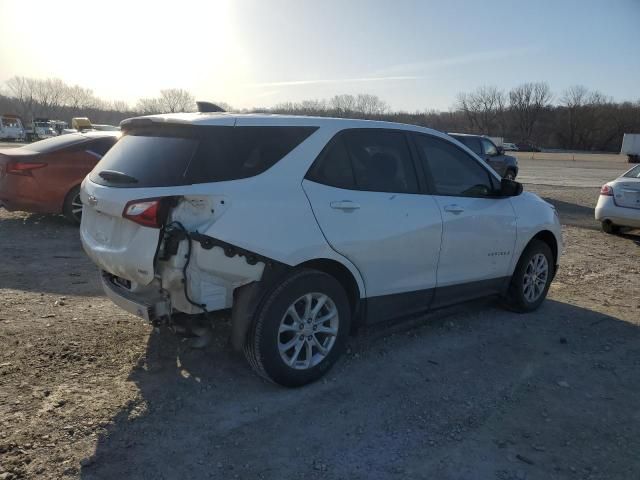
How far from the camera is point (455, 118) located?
12694 cm

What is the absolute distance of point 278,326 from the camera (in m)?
3.50

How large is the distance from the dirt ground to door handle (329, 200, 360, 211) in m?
1.23

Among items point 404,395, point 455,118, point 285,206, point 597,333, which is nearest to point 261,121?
point 285,206

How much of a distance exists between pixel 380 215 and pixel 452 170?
1120 mm

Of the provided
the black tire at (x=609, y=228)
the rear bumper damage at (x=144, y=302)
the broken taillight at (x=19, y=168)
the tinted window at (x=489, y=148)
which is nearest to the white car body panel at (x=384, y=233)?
the rear bumper damage at (x=144, y=302)

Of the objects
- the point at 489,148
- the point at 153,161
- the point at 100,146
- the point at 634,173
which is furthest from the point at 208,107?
the point at 489,148

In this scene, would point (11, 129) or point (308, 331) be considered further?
point (11, 129)

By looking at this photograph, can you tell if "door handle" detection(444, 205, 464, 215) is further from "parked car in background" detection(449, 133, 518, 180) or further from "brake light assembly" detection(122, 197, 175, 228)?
"parked car in background" detection(449, 133, 518, 180)

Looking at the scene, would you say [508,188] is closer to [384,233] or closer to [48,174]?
[384,233]

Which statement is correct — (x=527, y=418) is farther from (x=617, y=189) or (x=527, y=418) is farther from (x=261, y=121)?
(x=617, y=189)

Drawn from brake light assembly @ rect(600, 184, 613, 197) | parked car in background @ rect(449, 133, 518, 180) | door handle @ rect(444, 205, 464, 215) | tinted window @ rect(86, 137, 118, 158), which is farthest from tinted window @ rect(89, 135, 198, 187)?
parked car in background @ rect(449, 133, 518, 180)

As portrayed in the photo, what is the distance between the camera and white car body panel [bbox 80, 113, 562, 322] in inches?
129

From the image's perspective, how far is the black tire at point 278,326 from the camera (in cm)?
345

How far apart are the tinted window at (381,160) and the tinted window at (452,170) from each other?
22cm
